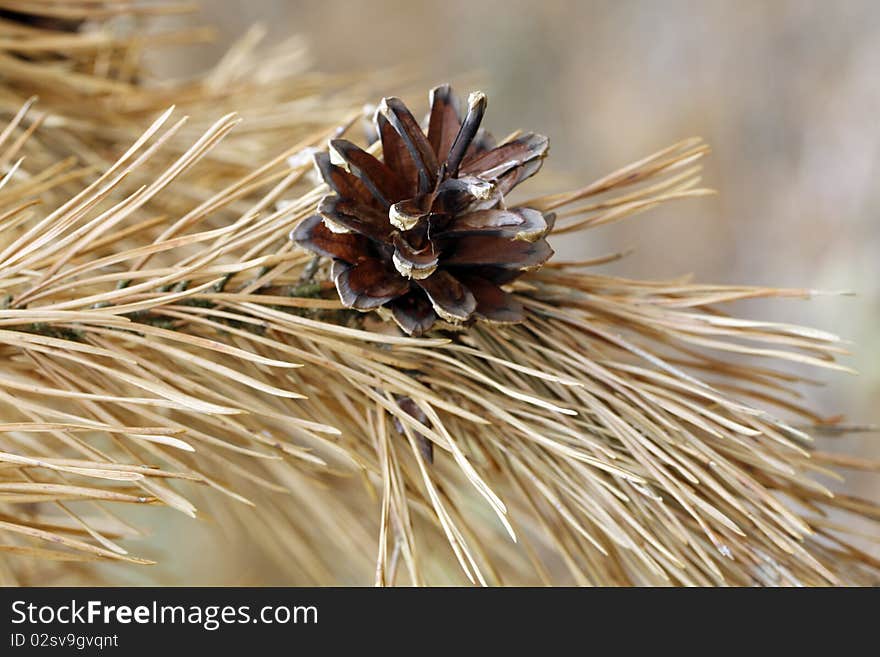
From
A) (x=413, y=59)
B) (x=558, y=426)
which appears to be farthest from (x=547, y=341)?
(x=413, y=59)

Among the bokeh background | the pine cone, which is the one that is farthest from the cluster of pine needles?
the bokeh background

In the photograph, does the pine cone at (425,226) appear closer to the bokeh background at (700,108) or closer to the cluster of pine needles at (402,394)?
the cluster of pine needles at (402,394)

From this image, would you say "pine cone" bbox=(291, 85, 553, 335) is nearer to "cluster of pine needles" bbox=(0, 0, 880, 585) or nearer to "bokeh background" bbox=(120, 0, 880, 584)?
"cluster of pine needles" bbox=(0, 0, 880, 585)

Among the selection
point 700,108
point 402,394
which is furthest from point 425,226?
point 700,108

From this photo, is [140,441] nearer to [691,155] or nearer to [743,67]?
[691,155]

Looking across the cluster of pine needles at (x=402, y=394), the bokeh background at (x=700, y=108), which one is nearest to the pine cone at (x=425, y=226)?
the cluster of pine needles at (x=402, y=394)

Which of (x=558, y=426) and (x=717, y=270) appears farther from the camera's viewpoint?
(x=717, y=270)

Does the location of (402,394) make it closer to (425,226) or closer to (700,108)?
(425,226)
